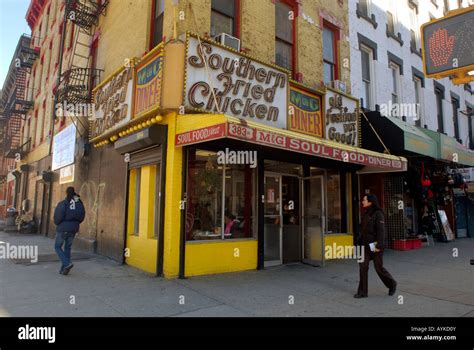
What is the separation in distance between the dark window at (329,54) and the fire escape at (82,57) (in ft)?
24.8

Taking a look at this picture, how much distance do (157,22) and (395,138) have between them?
7599 millimetres

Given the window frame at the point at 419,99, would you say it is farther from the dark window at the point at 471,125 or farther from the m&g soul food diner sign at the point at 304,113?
the m&g soul food diner sign at the point at 304,113

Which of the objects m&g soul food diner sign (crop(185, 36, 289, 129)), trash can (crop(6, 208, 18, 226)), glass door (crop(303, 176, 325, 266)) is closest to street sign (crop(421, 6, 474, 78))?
m&g soul food diner sign (crop(185, 36, 289, 129))

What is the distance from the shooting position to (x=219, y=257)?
8.12 m

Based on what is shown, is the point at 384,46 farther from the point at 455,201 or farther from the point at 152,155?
the point at 152,155

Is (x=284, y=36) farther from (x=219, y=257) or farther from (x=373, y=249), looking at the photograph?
(x=373, y=249)

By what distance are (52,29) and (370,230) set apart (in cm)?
1994

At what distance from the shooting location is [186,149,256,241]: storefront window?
8.10m

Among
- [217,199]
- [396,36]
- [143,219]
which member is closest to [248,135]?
[217,199]

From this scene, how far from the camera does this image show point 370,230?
646 cm

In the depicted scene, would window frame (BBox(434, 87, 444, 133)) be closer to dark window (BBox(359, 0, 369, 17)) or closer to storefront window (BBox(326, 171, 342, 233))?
dark window (BBox(359, 0, 369, 17))

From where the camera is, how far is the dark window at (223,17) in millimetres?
8898

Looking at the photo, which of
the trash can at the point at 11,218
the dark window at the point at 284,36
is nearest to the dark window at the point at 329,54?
the dark window at the point at 284,36
